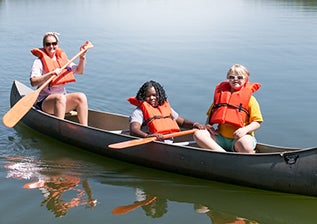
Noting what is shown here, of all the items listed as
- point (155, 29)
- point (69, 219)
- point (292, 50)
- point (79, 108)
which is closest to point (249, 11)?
point (155, 29)

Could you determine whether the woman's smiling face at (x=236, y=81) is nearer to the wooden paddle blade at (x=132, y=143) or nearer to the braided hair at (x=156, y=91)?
the braided hair at (x=156, y=91)

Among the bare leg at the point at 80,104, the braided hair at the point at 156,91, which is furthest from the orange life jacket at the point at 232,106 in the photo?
the bare leg at the point at 80,104

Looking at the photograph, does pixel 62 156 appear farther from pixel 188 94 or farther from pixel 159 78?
pixel 159 78

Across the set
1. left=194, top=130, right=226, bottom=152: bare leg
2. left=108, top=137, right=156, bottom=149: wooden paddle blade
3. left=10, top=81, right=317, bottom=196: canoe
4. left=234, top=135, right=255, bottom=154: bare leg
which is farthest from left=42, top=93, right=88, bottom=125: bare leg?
left=234, top=135, right=255, bottom=154: bare leg

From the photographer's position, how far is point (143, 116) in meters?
5.63

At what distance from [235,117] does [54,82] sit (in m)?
2.35

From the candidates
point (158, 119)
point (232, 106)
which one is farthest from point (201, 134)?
point (158, 119)

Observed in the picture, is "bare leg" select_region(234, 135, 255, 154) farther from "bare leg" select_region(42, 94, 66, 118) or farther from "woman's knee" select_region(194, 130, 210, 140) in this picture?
"bare leg" select_region(42, 94, 66, 118)

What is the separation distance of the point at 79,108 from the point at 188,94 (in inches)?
113

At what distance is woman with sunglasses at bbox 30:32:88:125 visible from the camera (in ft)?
21.2

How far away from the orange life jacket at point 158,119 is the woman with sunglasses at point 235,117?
14.9 inches

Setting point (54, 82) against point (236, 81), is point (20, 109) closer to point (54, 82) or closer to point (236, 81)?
point (54, 82)

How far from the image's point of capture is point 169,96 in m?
8.96

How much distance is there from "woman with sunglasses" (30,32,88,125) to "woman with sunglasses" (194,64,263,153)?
1.77m
